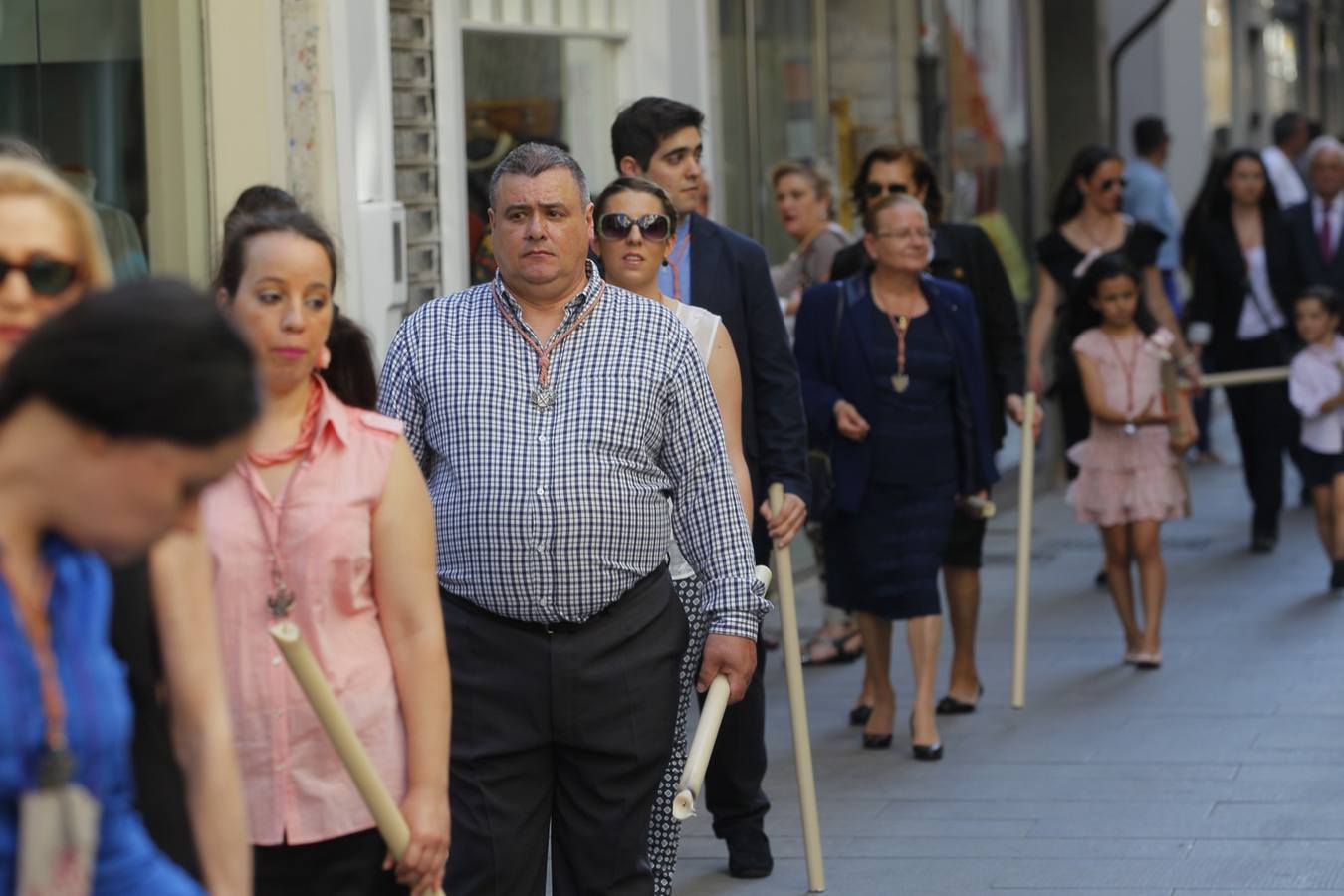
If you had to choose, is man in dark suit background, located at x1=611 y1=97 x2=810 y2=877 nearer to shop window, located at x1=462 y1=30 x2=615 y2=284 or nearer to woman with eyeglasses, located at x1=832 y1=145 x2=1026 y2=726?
woman with eyeglasses, located at x1=832 y1=145 x2=1026 y2=726

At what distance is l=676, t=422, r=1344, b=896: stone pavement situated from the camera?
628 centimetres

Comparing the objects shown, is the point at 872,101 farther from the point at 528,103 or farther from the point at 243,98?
the point at 243,98

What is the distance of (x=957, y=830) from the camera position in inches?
267

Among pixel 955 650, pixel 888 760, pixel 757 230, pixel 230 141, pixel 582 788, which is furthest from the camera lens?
pixel 757 230

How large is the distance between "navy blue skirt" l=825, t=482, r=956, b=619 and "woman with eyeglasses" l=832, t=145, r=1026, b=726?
545 mm

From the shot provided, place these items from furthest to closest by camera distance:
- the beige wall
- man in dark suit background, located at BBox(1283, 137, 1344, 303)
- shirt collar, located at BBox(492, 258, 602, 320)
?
man in dark suit background, located at BBox(1283, 137, 1344, 303) < the beige wall < shirt collar, located at BBox(492, 258, 602, 320)

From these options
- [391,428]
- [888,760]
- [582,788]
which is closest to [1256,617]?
[888,760]

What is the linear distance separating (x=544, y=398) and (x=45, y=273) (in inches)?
78.1

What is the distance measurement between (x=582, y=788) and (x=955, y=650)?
13.2ft

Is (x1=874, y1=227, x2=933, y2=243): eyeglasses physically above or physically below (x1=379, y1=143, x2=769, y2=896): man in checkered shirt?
above

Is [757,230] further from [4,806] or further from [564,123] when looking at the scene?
[4,806]

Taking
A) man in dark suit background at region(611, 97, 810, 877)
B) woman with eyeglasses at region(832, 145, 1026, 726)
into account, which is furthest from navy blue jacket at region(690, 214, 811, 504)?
woman with eyeglasses at region(832, 145, 1026, 726)

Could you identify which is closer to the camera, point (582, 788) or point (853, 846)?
point (582, 788)

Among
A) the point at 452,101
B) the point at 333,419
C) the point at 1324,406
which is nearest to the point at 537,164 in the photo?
the point at 333,419
